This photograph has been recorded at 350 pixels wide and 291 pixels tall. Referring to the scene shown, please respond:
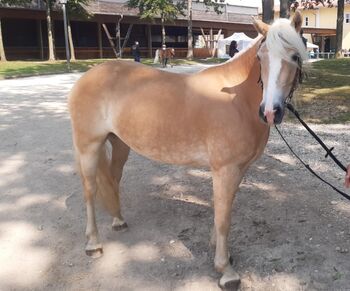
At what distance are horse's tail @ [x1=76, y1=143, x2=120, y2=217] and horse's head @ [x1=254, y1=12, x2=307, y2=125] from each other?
1839 millimetres

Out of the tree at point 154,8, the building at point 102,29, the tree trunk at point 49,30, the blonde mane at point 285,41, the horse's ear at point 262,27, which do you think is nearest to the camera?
the blonde mane at point 285,41

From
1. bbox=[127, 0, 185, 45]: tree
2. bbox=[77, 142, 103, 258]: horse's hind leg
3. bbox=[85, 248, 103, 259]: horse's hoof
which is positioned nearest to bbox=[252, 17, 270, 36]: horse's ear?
bbox=[77, 142, 103, 258]: horse's hind leg

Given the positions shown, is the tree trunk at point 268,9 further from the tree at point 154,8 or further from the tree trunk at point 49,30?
the tree at point 154,8

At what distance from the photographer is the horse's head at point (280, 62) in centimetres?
233

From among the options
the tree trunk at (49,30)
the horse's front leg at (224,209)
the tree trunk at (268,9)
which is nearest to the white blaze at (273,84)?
the horse's front leg at (224,209)

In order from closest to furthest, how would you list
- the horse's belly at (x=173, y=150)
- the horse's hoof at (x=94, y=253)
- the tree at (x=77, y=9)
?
the horse's belly at (x=173, y=150) < the horse's hoof at (x=94, y=253) < the tree at (x=77, y=9)

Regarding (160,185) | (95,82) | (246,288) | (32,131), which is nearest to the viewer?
(246,288)

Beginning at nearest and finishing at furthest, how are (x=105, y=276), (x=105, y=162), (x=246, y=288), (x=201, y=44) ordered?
1. (x=246, y=288)
2. (x=105, y=276)
3. (x=105, y=162)
4. (x=201, y=44)

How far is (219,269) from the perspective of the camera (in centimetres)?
314

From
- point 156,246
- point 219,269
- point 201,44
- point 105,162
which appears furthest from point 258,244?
point 201,44

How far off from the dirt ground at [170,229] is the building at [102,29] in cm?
2760

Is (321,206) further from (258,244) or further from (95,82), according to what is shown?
(95,82)

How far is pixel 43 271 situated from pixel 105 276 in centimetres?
52

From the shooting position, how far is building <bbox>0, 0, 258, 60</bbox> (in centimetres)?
3108
